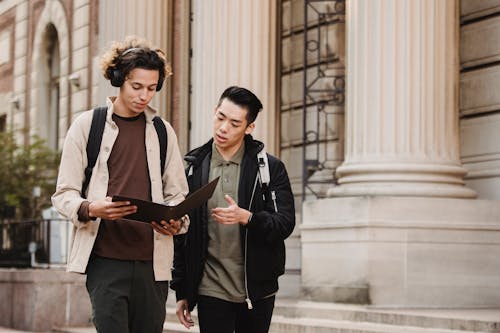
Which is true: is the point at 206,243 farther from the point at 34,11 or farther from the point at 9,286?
the point at 34,11

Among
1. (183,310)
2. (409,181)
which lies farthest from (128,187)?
(409,181)

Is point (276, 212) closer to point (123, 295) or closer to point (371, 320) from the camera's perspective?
point (123, 295)

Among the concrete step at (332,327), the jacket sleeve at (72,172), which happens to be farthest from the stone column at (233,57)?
the jacket sleeve at (72,172)

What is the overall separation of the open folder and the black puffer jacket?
0.46m

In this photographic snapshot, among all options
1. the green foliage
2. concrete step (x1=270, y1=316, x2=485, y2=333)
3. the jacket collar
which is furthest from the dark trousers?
the green foliage

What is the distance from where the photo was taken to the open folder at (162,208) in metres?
5.37

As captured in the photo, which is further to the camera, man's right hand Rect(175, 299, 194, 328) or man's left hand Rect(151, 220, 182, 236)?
man's right hand Rect(175, 299, 194, 328)

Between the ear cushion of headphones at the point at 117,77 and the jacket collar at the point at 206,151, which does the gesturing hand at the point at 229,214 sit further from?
the ear cushion of headphones at the point at 117,77

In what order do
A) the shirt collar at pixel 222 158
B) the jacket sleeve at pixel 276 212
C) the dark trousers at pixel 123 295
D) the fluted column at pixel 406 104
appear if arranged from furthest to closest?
the fluted column at pixel 406 104 < the shirt collar at pixel 222 158 < the jacket sleeve at pixel 276 212 < the dark trousers at pixel 123 295

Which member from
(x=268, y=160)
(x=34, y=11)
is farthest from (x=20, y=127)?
(x=268, y=160)

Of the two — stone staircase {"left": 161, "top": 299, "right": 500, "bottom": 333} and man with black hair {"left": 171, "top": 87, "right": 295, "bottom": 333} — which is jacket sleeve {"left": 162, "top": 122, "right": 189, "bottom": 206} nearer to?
man with black hair {"left": 171, "top": 87, "right": 295, "bottom": 333}

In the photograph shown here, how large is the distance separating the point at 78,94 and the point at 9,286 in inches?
315

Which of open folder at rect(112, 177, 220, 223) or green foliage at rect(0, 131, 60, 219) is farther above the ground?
green foliage at rect(0, 131, 60, 219)

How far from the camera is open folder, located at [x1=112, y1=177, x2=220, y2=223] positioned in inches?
211
